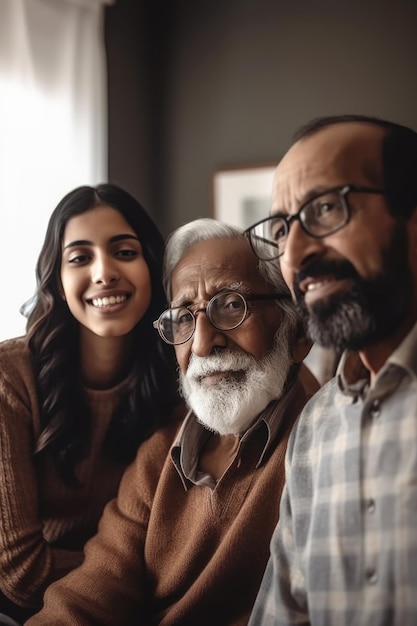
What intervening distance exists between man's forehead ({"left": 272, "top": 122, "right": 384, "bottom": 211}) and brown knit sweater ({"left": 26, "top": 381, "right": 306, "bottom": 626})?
1.75 ft

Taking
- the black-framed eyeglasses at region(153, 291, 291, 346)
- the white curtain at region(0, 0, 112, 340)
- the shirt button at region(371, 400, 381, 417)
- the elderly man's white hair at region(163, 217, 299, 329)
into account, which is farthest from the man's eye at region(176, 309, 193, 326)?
the white curtain at region(0, 0, 112, 340)

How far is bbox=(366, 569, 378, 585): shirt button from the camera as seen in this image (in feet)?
3.43

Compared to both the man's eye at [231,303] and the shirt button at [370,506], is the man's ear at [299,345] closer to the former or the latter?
the man's eye at [231,303]

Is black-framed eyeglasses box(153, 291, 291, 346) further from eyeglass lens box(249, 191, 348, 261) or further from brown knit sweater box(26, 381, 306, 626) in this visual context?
eyeglass lens box(249, 191, 348, 261)

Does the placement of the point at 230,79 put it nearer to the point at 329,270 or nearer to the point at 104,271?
the point at 104,271

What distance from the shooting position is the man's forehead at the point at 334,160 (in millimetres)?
1095

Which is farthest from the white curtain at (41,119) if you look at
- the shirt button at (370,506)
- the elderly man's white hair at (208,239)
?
the shirt button at (370,506)

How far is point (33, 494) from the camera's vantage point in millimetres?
1669

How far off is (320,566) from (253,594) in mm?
339

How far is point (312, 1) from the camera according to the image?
3045 mm

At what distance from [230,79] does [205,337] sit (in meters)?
2.11

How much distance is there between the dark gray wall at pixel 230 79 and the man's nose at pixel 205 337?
181 centimetres

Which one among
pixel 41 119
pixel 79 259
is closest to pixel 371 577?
pixel 79 259

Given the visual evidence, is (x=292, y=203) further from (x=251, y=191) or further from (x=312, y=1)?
(x=312, y=1)
